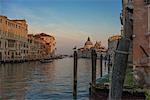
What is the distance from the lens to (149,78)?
33.9 feet

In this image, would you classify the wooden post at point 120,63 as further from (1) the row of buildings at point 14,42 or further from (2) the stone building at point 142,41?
(1) the row of buildings at point 14,42

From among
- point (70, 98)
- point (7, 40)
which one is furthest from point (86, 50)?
point (70, 98)

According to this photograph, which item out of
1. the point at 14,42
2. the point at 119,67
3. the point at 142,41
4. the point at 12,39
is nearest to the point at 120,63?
the point at 119,67

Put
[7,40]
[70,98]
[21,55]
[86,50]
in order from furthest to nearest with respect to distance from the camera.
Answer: [86,50]
[21,55]
[7,40]
[70,98]

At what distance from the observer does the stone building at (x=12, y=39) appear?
183 feet

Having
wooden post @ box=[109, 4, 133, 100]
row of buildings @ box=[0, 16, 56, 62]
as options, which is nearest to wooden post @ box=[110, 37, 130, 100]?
wooden post @ box=[109, 4, 133, 100]

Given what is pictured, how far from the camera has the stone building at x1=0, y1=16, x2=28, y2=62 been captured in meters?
55.8

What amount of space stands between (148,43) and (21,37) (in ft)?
201

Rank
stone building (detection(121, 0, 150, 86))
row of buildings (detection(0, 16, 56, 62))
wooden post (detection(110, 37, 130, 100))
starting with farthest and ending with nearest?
row of buildings (detection(0, 16, 56, 62)) < stone building (detection(121, 0, 150, 86)) < wooden post (detection(110, 37, 130, 100))

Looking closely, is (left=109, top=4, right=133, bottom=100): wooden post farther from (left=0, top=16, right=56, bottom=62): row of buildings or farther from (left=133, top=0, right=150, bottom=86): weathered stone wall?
(left=0, top=16, right=56, bottom=62): row of buildings

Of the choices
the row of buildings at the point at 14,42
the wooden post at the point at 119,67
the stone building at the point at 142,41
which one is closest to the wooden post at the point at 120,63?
the wooden post at the point at 119,67

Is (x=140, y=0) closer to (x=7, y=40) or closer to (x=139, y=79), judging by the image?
(x=139, y=79)

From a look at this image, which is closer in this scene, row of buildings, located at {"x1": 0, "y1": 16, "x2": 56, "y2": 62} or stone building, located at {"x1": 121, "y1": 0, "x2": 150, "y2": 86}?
stone building, located at {"x1": 121, "y1": 0, "x2": 150, "y2": 86}

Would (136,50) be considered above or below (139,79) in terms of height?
above
